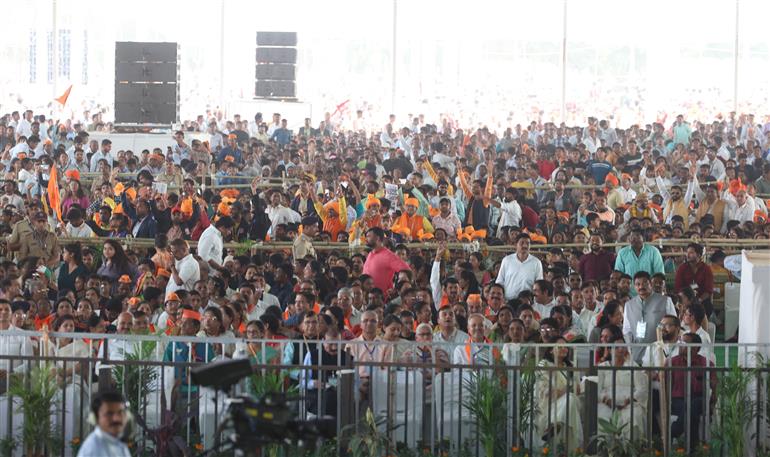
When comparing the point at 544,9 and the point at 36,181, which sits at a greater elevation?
the point at 544,9

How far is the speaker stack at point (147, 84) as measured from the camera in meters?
29.3

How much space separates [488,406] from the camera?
9.95 metres

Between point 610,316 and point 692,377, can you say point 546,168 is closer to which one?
point 610,316

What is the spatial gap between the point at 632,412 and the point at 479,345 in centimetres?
113

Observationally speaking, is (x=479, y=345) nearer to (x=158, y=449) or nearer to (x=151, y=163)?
(x=158, y=449)

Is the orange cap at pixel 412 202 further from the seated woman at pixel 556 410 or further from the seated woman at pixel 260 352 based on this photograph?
the seated woman at pixel 556 410

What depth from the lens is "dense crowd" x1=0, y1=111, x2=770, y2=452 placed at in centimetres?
1195

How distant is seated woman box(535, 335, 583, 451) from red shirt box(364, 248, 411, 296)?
15.7ft

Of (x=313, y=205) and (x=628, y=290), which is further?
(x=313, y=205)

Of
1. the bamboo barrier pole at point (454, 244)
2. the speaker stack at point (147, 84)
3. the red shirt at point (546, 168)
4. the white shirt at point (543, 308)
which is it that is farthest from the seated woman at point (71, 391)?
the speaker stack at point (147, 84)

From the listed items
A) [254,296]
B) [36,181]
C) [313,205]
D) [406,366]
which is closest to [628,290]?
[254,296]

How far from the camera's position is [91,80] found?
160ft

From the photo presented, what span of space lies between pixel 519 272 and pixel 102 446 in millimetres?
8228

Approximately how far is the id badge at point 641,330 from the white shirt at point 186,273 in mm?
4484
